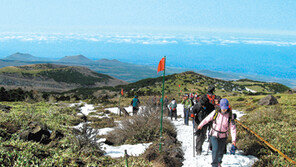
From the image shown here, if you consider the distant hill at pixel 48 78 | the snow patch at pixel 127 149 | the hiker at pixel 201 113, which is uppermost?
the hiker at pixel 201 113

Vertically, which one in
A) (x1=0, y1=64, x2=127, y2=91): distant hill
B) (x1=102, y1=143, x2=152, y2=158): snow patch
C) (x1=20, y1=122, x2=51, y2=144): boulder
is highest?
(x1=20, y1=122, x2=51, y2=144): boulder

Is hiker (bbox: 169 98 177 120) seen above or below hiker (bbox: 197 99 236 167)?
below

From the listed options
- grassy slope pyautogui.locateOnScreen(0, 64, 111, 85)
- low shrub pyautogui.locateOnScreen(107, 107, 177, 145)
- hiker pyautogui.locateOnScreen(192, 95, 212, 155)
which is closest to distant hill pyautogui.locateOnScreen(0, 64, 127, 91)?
grassy slope pyautogui.locateOnScreen(0, 64, 111, 85)

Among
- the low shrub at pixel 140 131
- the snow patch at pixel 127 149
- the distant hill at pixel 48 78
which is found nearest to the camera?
the snow patch at pixel 127 149

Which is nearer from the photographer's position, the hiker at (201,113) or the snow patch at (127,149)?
the hiker at (201,113)

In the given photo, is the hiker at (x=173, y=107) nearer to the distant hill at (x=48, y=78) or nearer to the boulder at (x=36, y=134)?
the boulder at (x=36, y=134)

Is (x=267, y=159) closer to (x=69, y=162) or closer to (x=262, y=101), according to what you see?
(x=69, y=162)

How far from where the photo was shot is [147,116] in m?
9.88

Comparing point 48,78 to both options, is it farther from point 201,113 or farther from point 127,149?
point 201,113

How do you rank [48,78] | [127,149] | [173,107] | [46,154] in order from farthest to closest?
1. [48,78]
2. [173,107]
3. [127,149]
4. [46,154]

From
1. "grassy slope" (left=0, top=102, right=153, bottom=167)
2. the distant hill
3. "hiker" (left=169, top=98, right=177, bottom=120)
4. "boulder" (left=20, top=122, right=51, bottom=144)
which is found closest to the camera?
"grassy slope" (left=0, top=102, right=153, bottom=167)

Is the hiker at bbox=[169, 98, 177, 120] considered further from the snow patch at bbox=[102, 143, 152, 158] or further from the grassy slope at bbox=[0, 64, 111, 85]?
the grassy slope at bbox=[0, 64, 111, 85]

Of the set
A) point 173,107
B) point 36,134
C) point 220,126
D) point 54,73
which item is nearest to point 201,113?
point 220,126

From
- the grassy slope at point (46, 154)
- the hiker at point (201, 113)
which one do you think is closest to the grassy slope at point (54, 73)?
the grassy slope at point (46, 154)
